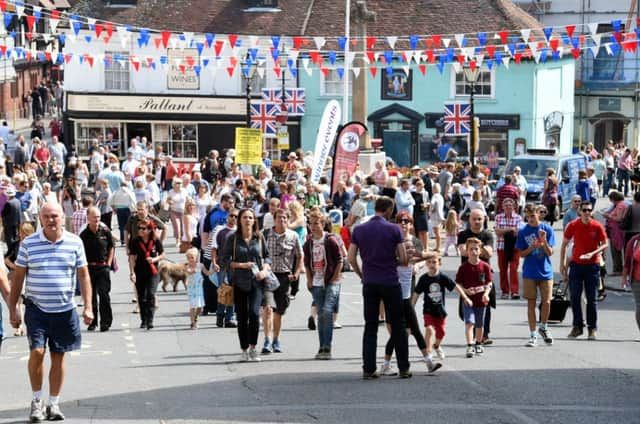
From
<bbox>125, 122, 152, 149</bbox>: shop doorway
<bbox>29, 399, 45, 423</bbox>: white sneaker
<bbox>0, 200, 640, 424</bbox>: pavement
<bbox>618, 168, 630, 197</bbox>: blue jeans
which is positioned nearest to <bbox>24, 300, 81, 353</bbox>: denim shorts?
<bbox>29, 399, 45, 423</bbox>: white sneaker

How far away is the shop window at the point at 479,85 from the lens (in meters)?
51.4

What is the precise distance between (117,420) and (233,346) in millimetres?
4880

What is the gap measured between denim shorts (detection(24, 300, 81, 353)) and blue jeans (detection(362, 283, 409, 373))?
3172mm

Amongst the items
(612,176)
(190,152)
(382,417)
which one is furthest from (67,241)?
(190,152)

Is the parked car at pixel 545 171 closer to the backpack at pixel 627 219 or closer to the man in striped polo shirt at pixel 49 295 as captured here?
the backpack at pixel 627 219

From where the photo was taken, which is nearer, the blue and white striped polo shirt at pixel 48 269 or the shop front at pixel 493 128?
the blue and white striped polo shirt at pixel 48 269

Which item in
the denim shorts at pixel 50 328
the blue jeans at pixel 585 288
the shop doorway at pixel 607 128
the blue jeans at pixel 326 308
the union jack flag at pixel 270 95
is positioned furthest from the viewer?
the shop doorway at pixel 607 128

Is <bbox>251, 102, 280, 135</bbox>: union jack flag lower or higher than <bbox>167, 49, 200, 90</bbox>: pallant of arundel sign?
lower

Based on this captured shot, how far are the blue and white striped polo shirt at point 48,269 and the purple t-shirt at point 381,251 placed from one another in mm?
3197

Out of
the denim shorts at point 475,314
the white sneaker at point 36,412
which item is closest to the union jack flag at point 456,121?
the denim shorts at point 475,314

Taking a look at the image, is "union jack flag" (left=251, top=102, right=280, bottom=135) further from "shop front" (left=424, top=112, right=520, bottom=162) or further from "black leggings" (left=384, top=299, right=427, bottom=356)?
"black leggings" (left=384, top=299, right=427, bottom=356)

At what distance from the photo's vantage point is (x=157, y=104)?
5147cm

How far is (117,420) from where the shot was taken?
35.8 ft

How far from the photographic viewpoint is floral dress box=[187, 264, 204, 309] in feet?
57.5
